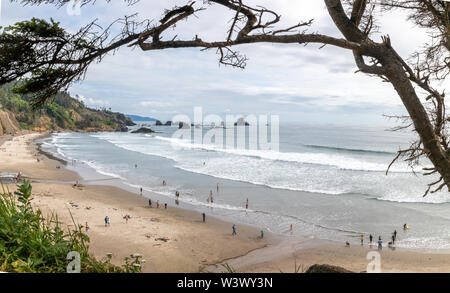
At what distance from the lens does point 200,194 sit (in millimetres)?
20641

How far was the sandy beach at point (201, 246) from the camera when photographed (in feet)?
36.3

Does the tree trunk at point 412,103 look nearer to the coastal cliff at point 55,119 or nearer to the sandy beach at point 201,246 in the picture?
the sandy beach at point 201,246

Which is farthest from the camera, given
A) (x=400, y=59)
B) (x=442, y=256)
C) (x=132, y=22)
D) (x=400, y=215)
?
(x=400, y=215)

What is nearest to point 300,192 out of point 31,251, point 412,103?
point 412,103

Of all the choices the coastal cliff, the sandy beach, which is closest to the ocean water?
the sandy beach

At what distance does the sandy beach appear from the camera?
11.1 meters

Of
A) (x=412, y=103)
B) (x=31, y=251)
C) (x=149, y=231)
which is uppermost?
(x=412, y=103)

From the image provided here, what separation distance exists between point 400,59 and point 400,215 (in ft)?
56.9

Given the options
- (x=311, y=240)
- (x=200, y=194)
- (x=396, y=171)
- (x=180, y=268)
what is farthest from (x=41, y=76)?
(x=396, y=171)

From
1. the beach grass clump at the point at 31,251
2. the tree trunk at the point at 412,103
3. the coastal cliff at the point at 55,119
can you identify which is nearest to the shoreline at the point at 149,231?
the beach grass clump at the point at 31,251

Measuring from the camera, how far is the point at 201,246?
12.8m

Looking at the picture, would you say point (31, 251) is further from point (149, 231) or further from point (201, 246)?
point (149, 231)

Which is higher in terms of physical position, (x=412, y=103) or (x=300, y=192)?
(x=412, y=103)
